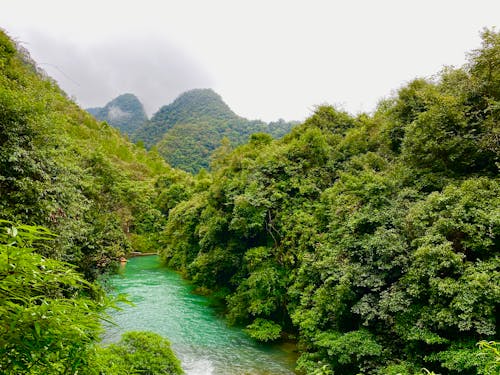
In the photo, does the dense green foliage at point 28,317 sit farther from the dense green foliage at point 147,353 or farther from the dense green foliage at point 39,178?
the dense green foliage at point 147,353

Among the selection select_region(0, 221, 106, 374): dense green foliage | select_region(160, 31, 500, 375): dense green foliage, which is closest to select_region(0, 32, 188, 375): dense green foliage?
select_region(0, 221, 106, 374): dense green foliage

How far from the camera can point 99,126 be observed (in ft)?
198

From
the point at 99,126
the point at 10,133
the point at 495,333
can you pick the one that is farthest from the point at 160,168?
the point at 495,333

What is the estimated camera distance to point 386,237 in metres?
9.88

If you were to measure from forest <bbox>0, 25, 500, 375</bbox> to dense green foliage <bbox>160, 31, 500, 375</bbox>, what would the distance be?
0.16 feet

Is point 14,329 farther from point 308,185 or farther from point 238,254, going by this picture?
point 238,254

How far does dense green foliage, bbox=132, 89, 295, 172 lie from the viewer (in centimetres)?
8414

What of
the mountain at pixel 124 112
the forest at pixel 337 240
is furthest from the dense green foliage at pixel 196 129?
the forest at pixel 337 240

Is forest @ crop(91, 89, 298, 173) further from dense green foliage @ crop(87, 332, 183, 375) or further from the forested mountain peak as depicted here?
dense green foliage @ crop(87, 332, 183, 375)

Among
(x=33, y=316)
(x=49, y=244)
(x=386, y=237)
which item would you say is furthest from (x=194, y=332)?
(x=33, y=316)

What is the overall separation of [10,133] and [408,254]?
37.9ft

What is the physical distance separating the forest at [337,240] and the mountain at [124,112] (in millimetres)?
139647

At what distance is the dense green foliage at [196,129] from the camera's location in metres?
84.1

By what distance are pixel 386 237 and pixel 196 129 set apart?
89.1m
